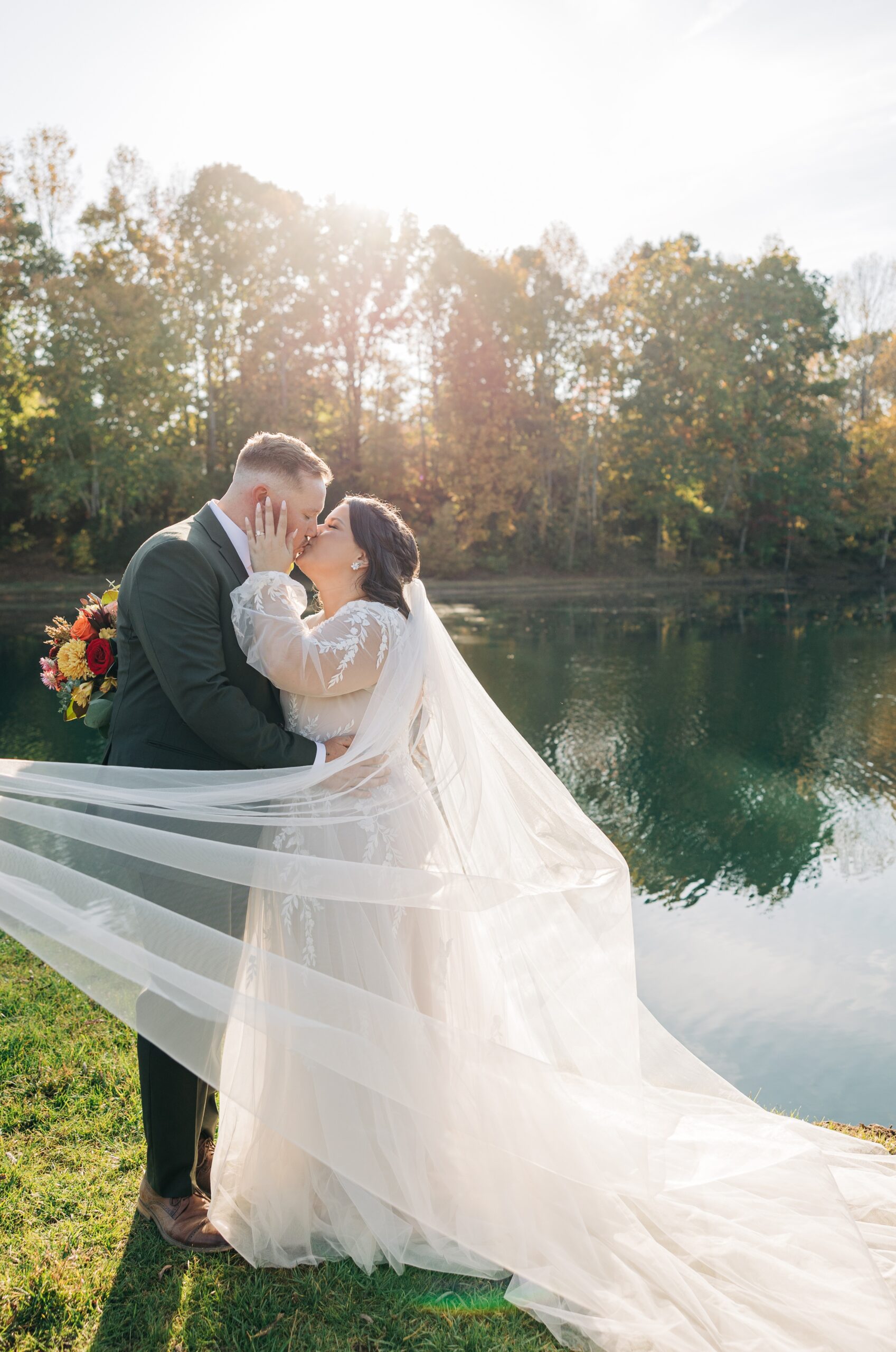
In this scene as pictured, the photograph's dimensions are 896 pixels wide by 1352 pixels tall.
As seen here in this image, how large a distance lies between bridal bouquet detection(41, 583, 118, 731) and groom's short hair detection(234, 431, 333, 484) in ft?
2.87

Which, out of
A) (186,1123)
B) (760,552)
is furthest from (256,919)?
(760,552)

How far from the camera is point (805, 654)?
64.1ft

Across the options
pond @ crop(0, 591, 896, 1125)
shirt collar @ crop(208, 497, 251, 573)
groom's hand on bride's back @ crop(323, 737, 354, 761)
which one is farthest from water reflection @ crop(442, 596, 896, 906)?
shirt collar @ crop(208, 497, 251, 573)

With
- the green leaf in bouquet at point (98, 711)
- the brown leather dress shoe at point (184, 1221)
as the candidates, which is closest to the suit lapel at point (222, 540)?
the green leaf in bouquet at point (98, 711)

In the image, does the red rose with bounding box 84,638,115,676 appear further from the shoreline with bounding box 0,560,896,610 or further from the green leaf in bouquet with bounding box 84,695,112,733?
the shoreline with bounding box 0,560,896,610

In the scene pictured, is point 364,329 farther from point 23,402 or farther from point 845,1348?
point 845,1348

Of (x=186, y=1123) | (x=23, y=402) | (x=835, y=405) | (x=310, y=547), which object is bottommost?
(x=186, y=1123)

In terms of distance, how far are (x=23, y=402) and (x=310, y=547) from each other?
1193 inches

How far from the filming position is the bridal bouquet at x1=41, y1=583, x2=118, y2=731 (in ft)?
11.6

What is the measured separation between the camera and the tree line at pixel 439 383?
91.1 feet

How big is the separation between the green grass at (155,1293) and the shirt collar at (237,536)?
207 centimetres

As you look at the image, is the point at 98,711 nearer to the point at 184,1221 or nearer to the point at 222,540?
the point at 222,540

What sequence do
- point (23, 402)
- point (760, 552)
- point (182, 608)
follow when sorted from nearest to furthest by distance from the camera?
1. point (182, 608)
2. point (23, 402)
3. point (760, 552)

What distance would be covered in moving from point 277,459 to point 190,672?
2.46ft
